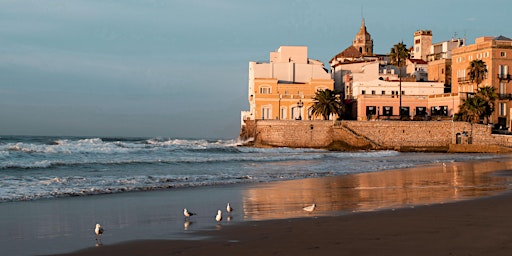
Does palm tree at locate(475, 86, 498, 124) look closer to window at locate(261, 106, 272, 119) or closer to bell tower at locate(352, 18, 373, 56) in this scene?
window at locate(261, 106, 272, 119)

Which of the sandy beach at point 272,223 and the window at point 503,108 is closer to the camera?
the sandy beach at point 272,223

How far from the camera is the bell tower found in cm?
11462

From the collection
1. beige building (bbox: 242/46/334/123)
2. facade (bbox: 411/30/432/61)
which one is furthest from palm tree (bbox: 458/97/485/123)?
facade (bbox: 411/30/432/61)

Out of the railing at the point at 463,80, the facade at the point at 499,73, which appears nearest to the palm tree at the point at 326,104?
the facade at the point at 499,73

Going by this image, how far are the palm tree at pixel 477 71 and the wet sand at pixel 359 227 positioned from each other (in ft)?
155

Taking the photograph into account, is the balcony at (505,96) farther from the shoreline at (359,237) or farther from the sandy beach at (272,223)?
the shoreline at (359,237)

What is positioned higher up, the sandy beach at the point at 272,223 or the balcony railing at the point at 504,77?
the balcony railing at the point at 504,77

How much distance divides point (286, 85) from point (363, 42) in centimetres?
4986

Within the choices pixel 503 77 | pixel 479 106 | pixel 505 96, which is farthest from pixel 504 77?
pixel 479 106

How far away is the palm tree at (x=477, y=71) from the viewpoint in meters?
63.7

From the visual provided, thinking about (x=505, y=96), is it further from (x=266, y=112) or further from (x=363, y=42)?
(x=363, y=42)

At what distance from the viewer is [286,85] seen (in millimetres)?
69062

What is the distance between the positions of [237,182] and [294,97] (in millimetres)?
44661

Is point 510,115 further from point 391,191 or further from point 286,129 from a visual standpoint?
point 391,191
